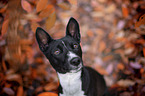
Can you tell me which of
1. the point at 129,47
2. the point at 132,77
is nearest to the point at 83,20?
the point at 129,47

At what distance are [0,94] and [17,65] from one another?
972 millimetres

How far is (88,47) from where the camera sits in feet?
17.1

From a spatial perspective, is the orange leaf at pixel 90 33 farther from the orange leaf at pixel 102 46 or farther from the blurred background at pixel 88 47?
the orange leaf at pixel 102 46

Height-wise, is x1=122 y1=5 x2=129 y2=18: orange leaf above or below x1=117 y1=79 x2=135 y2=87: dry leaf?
above

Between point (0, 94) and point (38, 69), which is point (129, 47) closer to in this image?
point (38, 69)

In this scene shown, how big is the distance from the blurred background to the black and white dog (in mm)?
362

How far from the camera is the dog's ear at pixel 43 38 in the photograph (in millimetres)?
2410

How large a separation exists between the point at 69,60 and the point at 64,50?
0.79 feet

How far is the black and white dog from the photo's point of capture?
2.27 metres

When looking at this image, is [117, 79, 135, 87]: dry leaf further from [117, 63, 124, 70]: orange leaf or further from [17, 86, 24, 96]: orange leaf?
[17, 86, 24, 96]: orange leaf

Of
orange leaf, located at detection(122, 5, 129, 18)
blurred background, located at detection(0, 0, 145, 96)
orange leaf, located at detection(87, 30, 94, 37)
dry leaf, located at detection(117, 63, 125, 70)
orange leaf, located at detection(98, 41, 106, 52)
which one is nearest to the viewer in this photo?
blurred background, located at detection(0, 0, 145, 96)

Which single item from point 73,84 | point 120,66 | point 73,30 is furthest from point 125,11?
point 73,84

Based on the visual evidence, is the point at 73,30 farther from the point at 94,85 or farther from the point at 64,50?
the point at 94,85

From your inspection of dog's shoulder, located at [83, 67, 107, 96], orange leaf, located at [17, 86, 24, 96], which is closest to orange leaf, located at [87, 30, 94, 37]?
dog's shoulder, located at [83, 67, 107, 96]
